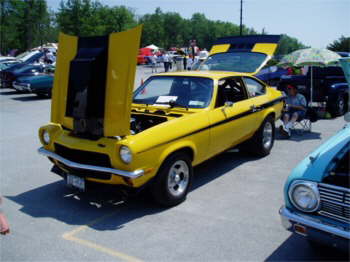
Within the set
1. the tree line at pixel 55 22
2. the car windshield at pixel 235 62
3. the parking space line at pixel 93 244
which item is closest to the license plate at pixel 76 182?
the parking space line at pixel 93 244

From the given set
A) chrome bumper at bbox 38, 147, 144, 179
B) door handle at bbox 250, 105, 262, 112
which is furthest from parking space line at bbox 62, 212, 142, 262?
door handle at bbox 250, 105, 262, 112

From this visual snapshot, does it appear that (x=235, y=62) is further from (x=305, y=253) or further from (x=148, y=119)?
(x=305, y=253)

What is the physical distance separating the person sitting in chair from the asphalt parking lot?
1459 mm

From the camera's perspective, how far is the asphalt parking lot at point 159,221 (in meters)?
3.41

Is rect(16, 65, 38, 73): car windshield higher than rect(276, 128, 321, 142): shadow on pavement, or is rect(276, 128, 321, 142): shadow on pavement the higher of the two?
rect(16, 65, 38, 73): car windshield

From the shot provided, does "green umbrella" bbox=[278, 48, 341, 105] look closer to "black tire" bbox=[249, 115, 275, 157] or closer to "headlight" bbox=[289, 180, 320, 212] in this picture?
"black tire" bbox=[249, 115, 275, 157]

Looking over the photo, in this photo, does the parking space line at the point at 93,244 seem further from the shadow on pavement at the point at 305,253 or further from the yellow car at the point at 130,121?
the shadow on pavement at the point at 305,253

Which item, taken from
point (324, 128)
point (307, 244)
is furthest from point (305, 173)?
point (324, 128)

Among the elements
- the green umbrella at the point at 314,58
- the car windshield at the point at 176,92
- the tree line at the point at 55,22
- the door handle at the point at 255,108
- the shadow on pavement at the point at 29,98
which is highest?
the tree line at the point at 55,22

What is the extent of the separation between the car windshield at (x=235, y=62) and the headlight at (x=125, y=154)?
481 cm

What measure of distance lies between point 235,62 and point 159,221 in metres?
5.38

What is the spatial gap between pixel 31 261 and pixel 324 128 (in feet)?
24.9

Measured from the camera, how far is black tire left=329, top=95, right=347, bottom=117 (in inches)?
388

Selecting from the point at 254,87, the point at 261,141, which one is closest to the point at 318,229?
the point at 261,141
